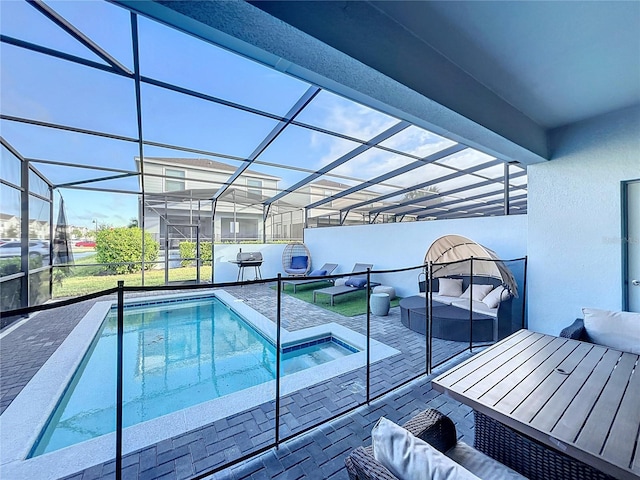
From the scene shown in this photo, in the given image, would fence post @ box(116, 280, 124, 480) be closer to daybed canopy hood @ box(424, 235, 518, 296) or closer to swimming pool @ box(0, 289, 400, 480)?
swimming pool @ box(0, 289, 400, 480)

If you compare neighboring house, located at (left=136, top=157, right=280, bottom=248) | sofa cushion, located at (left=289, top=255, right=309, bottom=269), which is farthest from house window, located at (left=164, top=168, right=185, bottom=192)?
sofa cushion, located at (left=289, top=255, right=309, bottom=269)

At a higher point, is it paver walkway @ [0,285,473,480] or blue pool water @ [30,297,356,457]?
paver walkway @ [0,285,473,480]

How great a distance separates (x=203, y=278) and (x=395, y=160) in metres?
8.78

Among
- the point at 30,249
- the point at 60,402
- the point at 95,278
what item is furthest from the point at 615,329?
the point at 95,278

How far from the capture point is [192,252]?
11.3 m

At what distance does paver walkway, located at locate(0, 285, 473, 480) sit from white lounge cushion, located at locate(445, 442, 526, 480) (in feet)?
2.87

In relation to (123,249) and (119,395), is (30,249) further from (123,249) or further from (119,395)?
(119,395)

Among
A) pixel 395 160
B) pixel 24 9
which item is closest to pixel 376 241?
pixel 395 160

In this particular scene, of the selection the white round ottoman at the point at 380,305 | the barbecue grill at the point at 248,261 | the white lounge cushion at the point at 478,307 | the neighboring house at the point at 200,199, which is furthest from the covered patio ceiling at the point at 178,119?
the barbecue grill at the point at 248,261

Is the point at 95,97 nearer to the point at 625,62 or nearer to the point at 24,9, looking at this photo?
the point at 24,9

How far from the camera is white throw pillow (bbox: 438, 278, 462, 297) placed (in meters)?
5.90

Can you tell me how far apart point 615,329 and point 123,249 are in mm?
12865

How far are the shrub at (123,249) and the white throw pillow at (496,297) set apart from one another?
34.4 feet

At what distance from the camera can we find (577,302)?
387cm
